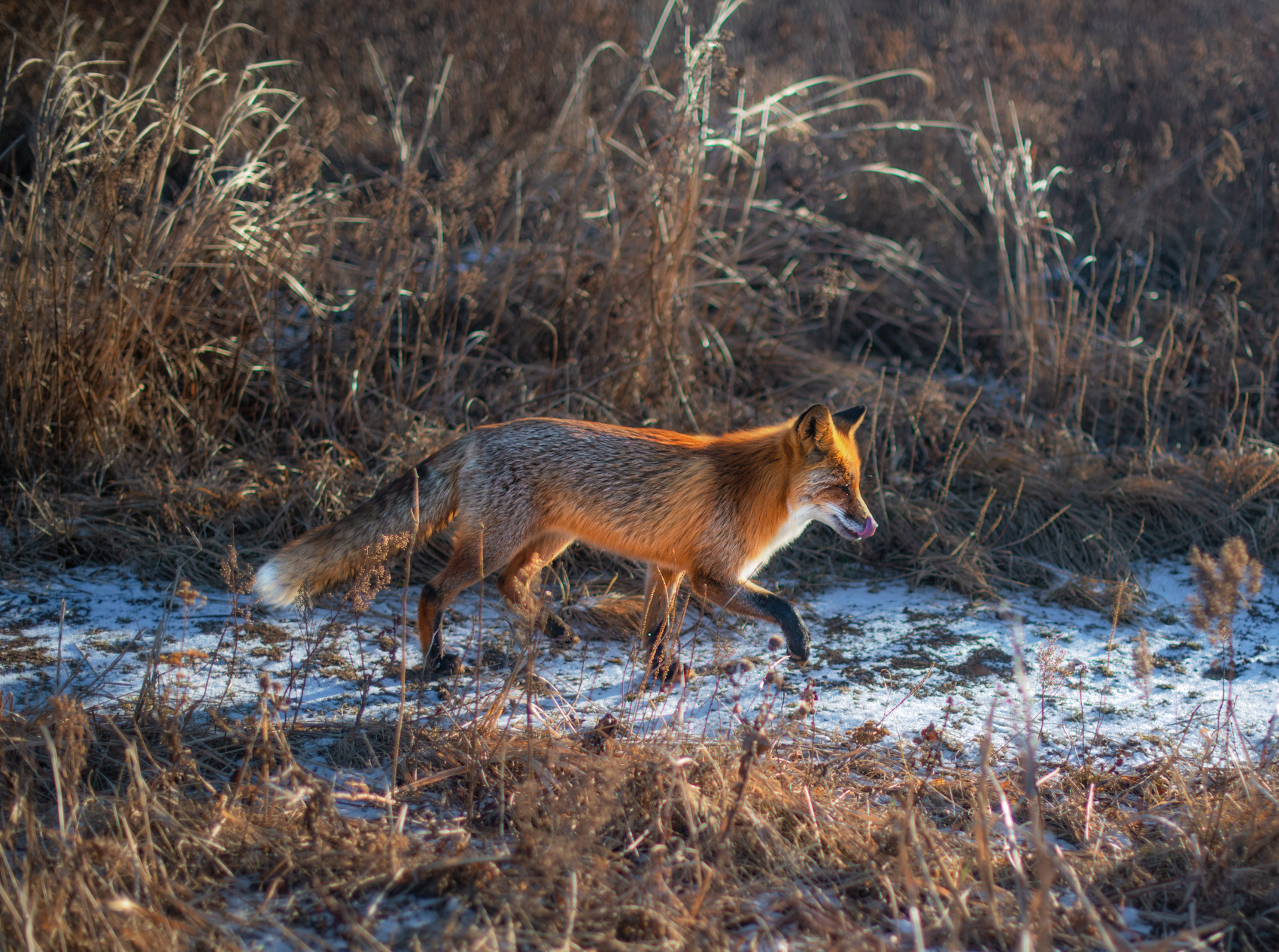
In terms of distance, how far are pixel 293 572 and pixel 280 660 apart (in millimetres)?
395

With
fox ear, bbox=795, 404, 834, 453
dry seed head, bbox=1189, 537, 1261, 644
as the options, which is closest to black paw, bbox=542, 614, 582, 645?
fox ear, bbox=795, 404, 834, 453

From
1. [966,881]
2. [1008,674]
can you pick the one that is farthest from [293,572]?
[1008,674]

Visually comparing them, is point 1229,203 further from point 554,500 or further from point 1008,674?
point 554,500

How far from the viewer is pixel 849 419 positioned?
3.80 metres

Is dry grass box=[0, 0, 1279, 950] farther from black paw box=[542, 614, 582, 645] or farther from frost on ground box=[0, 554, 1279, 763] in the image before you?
black paw box=[542, 614, 582, 645]

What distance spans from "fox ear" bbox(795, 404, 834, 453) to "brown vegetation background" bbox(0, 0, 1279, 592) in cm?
125

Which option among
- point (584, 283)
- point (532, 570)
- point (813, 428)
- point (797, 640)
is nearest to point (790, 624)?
point (797, 640)

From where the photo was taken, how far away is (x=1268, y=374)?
221 inches

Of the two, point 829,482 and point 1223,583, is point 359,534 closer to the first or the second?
point 829,482

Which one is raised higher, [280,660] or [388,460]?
[388,460]

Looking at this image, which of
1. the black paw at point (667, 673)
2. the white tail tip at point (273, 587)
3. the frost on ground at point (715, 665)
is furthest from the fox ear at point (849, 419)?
the white tail tip at point (273, 587)

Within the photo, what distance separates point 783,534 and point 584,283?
8.65 feet

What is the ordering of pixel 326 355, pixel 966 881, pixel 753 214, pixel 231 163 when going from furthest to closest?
pixel 753 214 < pixel 231 163 < pixel 326 355 < pixel 966 881

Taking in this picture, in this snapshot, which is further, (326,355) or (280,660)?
(326,355)
